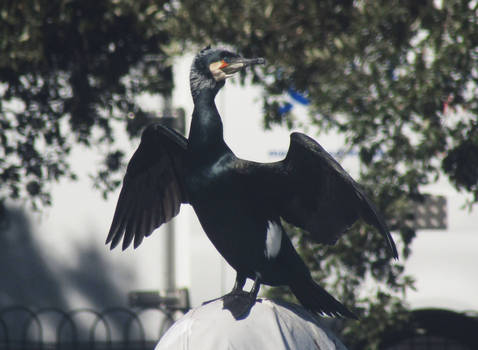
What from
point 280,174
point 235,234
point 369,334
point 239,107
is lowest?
point 369,334

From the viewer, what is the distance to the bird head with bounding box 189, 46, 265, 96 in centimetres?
313

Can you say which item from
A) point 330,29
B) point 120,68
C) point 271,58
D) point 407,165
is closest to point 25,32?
point 120,68

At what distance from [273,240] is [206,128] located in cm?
51

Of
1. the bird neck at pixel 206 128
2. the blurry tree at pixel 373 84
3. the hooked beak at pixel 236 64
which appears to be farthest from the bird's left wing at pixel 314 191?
the blurry tree at pixel 373 84

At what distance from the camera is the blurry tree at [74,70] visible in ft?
18.1

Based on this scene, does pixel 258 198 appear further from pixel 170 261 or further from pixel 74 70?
pixel 170 261

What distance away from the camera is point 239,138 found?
660cm

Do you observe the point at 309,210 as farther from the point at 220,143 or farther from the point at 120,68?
the point at 120,68

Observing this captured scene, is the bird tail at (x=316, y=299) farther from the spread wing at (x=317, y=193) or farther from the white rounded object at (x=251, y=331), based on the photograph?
the spread wing at (x=317, y=193)

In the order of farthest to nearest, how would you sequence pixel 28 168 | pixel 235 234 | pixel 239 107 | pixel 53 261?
pixel 53 261 < pixel 239 107 < pixel 28 168 < pixel 235 234

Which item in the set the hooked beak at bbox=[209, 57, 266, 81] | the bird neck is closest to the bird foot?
the bird neck

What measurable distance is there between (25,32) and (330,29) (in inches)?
81.1

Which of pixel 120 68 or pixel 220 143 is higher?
pixel 120 68

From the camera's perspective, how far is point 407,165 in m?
5.05
